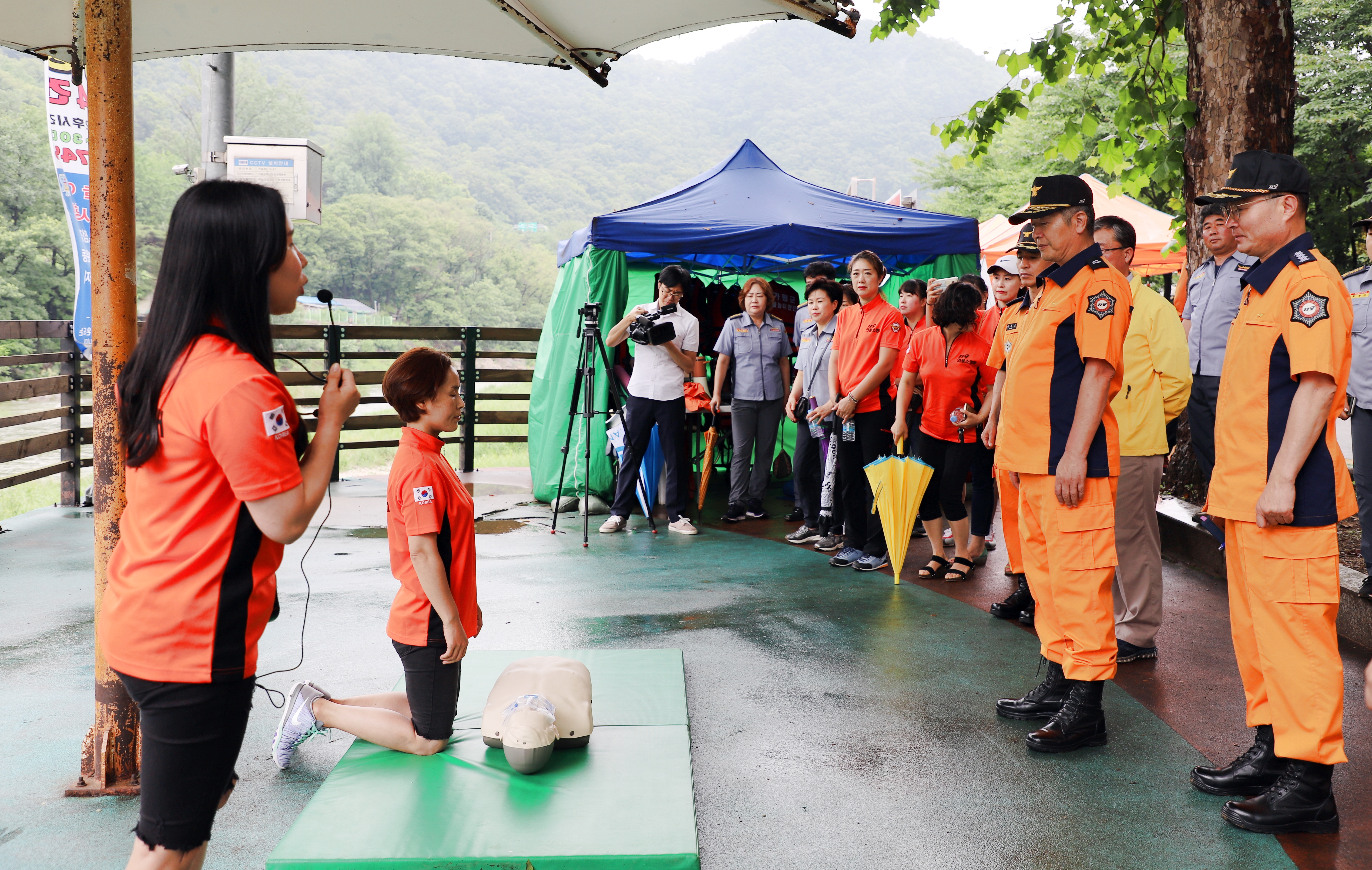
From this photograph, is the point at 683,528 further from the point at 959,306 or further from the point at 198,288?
the point at 198,288

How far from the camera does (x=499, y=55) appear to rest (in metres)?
3.94

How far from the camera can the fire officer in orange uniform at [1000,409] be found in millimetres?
3617

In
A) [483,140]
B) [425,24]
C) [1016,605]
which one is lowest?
[1016,605]

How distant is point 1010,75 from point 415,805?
6656 mm

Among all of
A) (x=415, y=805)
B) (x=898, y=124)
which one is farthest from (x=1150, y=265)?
(x=898, y=124)

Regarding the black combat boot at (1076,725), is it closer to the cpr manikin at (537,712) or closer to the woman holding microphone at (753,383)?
the cpr manikin at (537,712)

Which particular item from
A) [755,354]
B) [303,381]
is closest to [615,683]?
[755,354]

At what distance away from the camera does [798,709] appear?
135 inches

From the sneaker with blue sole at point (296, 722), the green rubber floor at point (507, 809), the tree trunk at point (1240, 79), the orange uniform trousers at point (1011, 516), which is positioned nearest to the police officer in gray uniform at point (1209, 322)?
the orange uniform trousers at point (1011, 516)

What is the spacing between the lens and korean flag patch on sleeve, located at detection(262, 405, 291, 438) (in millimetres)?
1444

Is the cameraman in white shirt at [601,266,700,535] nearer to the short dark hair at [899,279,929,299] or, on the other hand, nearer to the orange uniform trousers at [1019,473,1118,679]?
the short dark hair at [899,279,929,299]

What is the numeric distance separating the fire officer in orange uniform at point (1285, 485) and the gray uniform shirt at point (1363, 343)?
239cm

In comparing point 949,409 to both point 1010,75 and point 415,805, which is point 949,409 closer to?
point 1010,75

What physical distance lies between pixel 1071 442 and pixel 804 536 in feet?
11.0
